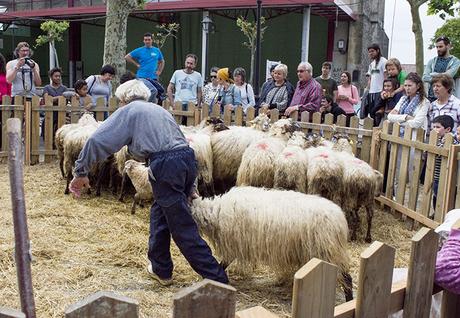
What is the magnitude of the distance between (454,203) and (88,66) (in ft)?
87.0

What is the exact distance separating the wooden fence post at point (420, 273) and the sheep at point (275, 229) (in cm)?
157

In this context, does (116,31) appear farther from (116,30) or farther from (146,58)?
(146,58)

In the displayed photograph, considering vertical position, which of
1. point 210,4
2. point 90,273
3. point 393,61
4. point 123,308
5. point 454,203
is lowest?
point 90,273

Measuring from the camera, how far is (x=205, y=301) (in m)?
1.38

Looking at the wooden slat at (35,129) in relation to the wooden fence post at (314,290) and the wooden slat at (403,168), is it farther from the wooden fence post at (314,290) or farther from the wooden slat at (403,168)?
the wooden fence post at (314,290)

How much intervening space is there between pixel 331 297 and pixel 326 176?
11.9ft

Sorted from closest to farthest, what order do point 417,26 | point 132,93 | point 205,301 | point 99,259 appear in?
point 205,301 → point 132,93 → point 99,259 → point 417,26

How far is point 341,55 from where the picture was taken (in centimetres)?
2156

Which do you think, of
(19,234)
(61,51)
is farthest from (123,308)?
(61,51)

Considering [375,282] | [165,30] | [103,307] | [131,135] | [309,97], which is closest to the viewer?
[103,307]

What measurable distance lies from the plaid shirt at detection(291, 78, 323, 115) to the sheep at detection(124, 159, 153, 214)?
9.24 ft

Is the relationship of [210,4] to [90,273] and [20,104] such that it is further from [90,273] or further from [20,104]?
[90,273]

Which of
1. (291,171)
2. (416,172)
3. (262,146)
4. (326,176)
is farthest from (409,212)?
(262,146)

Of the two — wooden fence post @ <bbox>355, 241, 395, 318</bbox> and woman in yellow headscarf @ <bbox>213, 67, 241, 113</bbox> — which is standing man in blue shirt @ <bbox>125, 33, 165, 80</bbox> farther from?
wooden fence post @ <bbox>355, 241, 395, 318</bbox>
